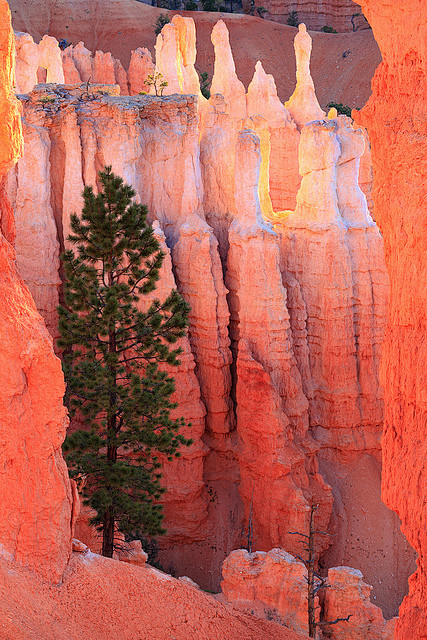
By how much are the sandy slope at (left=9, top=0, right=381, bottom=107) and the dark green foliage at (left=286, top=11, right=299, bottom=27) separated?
Result: 2.96 m

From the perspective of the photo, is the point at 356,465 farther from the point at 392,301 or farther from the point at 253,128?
the point at 392,301

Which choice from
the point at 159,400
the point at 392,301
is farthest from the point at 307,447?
the point at 392,301

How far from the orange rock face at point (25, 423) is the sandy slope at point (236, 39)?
47513mm

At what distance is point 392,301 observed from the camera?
25.4 ft

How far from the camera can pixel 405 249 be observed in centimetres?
743

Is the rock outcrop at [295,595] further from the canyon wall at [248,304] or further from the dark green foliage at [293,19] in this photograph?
the dark green foliage at [293,19]

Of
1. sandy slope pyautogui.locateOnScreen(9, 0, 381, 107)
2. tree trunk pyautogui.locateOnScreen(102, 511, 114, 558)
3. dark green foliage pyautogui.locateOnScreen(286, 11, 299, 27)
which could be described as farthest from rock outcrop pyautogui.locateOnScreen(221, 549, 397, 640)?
dark green foliage pyautogui.locateOnScreen(286, 11, 299, 27)

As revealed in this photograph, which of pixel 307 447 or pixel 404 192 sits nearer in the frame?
pixel 404 192

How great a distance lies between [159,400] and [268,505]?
16.6 feet

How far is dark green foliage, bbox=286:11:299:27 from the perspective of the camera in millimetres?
62094

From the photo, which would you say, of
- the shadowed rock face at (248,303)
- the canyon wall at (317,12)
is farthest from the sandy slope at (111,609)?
the canyon wall at (317,12)

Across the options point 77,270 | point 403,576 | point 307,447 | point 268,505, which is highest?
point 77,270

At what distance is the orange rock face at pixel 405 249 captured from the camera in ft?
23.6

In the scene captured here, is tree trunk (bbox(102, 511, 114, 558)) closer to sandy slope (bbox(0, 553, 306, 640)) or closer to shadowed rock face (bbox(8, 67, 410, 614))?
shadowed rock face (bbox(8, 67, 410, 614))
